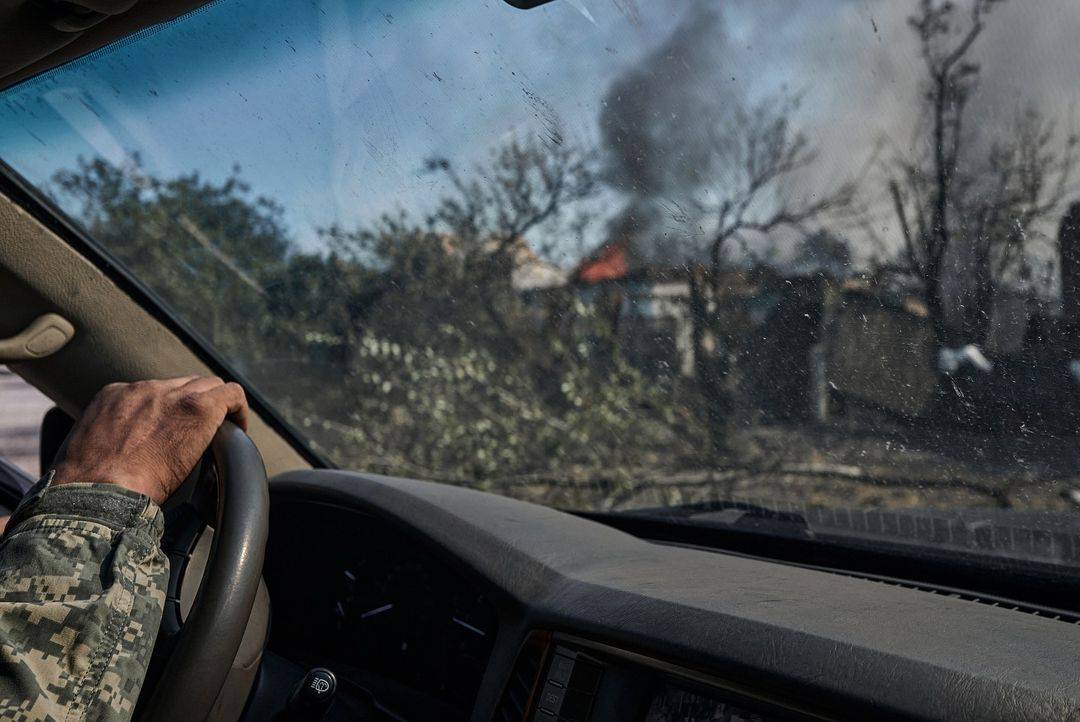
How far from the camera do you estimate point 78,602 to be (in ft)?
4.82

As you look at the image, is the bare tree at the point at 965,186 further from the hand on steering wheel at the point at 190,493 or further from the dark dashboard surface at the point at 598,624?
the hand on steering wheel at the point at 190,493

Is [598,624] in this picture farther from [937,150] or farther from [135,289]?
[135,289]

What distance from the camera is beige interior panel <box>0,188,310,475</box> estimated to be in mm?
2596

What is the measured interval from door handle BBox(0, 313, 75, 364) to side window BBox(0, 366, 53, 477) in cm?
37

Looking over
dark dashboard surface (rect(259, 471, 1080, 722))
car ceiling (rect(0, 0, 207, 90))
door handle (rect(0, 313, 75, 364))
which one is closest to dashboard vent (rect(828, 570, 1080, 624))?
dark dashboard surface (rect(259, 471, 1080, 722))

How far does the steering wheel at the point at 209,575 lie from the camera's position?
1.54 m

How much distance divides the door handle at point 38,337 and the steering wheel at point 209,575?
1053 millimetres

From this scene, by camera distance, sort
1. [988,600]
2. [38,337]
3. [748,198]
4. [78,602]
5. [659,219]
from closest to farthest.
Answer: [78,602] < [988,600] < [748,198] < [659,219] < [38,337]

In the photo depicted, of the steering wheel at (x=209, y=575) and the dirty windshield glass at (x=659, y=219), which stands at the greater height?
the dirty windshield glass at (x=659, y=219)

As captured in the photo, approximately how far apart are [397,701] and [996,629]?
1.26 m

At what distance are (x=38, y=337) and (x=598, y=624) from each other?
188 cm

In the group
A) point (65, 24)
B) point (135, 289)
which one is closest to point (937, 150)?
point (65, 24)

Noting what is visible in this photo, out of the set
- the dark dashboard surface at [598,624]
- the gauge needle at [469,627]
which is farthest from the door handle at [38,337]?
the gauge needle at [469,627]

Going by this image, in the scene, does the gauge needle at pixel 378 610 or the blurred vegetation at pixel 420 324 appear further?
the blurred vegetation at pixel 420 324
